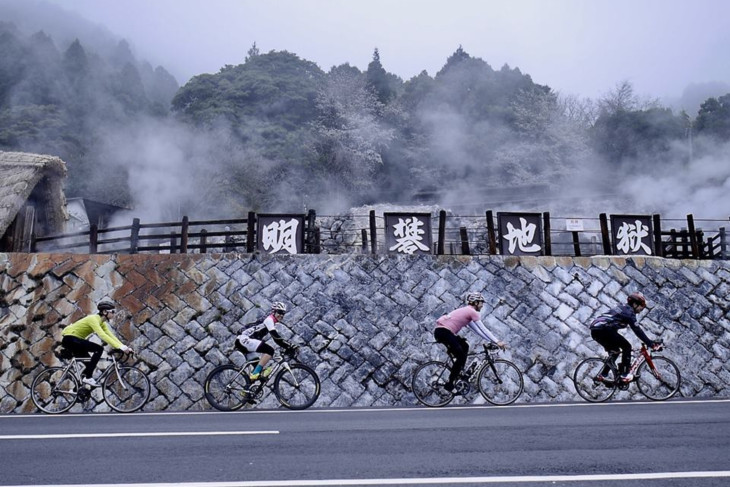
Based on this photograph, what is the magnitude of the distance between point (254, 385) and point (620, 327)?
541 cm

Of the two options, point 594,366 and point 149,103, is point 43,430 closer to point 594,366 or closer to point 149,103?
point 594,366

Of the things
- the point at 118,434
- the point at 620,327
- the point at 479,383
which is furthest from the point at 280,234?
the point at 118,434

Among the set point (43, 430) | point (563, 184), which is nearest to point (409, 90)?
point (563, 184)

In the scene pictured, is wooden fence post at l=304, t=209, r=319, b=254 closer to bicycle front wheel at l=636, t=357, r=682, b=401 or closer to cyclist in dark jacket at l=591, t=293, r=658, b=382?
cyclist in dark jacket at l=591, t=293, r=658, b=382

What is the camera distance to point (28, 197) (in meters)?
15.8

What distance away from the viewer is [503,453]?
14.7 ft

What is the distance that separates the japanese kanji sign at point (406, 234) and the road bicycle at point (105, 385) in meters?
6.41

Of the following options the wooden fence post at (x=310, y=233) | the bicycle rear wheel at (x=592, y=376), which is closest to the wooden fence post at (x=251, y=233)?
the wooden fence post at (x=310, y=233)

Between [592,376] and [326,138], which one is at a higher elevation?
[326,138]

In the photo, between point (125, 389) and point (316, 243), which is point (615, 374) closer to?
point (125, 389)

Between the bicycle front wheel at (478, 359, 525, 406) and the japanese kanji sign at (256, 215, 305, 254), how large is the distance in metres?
5.88

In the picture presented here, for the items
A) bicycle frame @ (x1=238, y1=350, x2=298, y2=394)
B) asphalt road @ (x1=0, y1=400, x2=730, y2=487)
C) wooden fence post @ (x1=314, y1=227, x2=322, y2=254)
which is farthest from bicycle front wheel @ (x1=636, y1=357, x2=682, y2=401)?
wooden fence post @ (x1=314, y1=227, x2=322, y2=254)

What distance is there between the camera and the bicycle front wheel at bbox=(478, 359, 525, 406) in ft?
28.8

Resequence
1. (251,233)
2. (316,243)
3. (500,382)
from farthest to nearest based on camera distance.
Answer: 1. (316,243)
2. (251,233)
3. (500,382)
